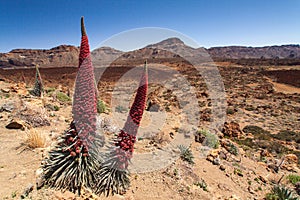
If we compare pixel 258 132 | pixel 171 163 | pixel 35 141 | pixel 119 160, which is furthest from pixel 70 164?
pixel 258 132

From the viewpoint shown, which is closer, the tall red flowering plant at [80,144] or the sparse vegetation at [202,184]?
the tall red flowering plant at [80,144]

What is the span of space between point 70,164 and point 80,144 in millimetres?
317

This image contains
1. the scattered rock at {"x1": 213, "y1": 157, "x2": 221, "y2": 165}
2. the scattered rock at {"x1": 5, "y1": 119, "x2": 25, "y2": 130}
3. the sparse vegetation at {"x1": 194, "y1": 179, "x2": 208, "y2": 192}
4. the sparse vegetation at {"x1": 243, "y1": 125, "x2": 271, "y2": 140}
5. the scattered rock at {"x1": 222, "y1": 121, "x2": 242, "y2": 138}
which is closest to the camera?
the sparse vegetation at {"x1": 194, "y1": 179, "x2": 208, "y2": 192}

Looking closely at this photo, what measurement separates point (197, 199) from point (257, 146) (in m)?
6.84

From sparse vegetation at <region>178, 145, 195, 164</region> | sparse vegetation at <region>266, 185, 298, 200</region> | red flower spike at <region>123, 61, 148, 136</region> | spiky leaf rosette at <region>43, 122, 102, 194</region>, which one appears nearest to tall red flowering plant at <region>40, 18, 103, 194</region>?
spiky leaf rosette at <region>43, 122, 102, 194</region>

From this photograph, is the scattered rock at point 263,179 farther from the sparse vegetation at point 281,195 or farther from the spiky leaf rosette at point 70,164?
the spiky leaf rosette at point 70,164

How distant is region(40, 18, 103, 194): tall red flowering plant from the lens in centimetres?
265

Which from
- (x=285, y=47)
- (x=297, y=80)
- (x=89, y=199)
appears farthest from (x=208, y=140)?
(x=285, y=47)

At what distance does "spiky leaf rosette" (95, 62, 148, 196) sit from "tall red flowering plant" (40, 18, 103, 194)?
0.18 meters

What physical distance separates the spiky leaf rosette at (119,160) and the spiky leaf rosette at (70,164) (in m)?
0.22

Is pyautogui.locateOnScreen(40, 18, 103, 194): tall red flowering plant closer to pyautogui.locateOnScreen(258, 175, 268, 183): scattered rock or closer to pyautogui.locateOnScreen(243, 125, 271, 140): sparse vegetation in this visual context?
pyautogui.locateOnScreen(258, 175, 268, 183): scattered rock

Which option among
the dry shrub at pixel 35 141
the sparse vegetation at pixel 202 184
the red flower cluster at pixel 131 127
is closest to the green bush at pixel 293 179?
A: the sparse vegetation at pixel 202 184

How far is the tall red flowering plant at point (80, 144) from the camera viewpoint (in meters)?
2.65

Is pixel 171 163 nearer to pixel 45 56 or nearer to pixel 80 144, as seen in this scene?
pixel 80 144
